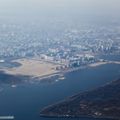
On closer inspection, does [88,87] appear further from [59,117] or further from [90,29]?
[90,29]

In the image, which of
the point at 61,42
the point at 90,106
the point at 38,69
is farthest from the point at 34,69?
the point at 61,42

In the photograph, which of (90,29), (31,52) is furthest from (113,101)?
(90,29)

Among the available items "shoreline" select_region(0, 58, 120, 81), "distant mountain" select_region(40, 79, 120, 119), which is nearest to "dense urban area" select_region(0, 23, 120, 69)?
"shoreline" select_region(0, 58, 120, 81)

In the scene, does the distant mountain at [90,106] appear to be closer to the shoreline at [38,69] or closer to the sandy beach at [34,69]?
the shoreline at [38,69]

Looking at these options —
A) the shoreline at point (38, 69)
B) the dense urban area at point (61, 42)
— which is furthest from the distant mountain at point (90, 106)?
the dense urban area at point (61, 42)

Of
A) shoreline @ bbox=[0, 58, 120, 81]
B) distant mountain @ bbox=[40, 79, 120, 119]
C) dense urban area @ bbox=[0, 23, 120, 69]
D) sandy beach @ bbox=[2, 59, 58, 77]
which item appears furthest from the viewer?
dense urban area @ bbox=[0, 23, 120, 69]

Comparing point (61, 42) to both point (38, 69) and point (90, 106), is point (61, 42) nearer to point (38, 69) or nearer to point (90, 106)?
point (38, 69)

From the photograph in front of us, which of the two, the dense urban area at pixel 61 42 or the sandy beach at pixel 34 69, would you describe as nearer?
the sandy beach at pixel 34 69

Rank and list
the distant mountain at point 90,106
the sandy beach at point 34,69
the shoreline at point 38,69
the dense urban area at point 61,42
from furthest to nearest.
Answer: the dense urban area at point 61,42 → the sandy beach at point 34,69 → the shoreline at point 38,69 → the distant mountain at point 90,106

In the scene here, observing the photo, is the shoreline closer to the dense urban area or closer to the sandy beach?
the sandy beach
